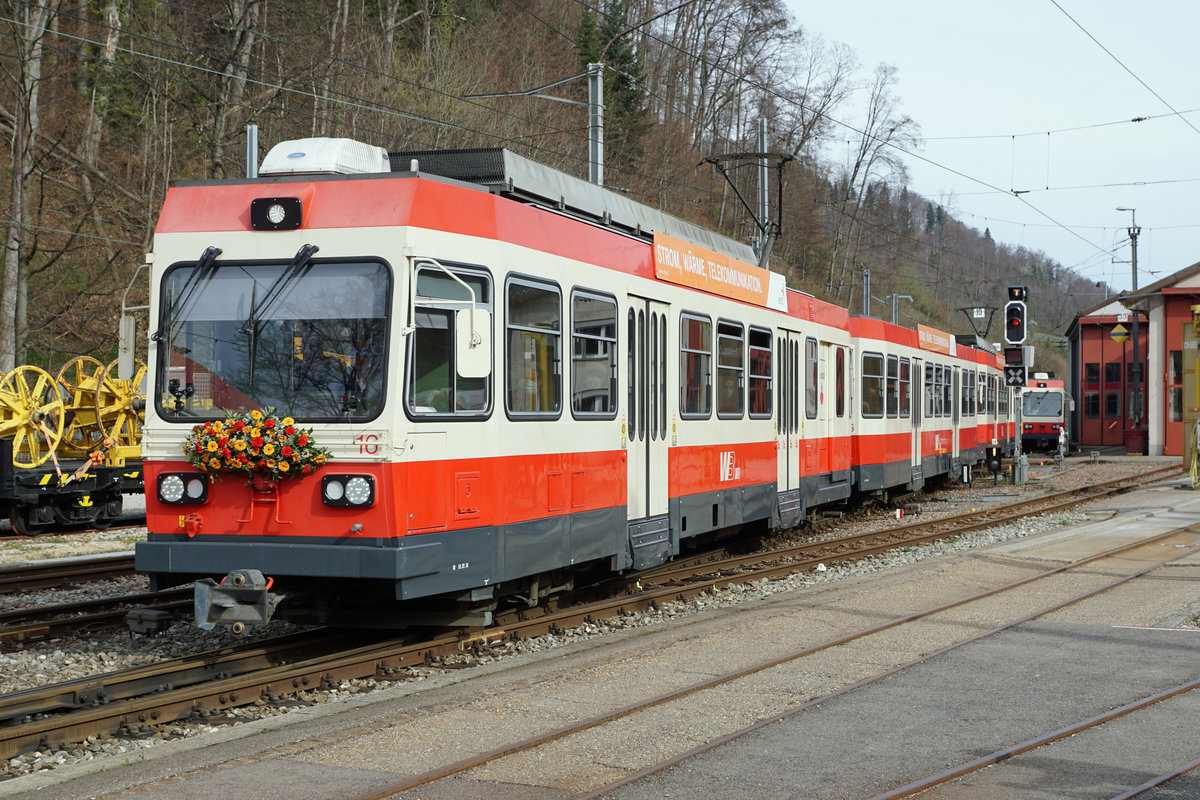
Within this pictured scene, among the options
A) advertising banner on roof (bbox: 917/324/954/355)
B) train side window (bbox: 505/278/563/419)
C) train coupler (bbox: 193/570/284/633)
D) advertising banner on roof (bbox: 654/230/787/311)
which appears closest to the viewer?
train coupler (bbox: 193/570/284/633)

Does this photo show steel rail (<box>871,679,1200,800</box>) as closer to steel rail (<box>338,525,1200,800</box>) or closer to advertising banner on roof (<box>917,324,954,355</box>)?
steel rail (<box>338,525,1200,800</box>)

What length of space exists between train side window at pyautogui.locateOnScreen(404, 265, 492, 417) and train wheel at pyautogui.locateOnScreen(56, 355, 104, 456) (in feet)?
43.4

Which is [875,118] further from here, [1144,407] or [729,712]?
[729,712]

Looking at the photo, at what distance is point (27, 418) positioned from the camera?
60.8 feet

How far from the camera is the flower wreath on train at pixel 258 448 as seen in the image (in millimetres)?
7848

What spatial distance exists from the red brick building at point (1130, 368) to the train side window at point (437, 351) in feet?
132

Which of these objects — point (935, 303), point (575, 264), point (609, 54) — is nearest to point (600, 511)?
point (575, 264)

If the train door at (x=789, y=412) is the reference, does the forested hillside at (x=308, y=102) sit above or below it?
above

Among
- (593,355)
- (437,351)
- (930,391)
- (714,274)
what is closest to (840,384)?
(714,274)

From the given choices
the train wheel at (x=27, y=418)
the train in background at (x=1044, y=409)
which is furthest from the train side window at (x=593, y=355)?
the train in background at (x=1044, y=409)

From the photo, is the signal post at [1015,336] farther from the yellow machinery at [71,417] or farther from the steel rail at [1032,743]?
the steel rail at [1032,743]

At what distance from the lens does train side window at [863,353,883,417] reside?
20.0 meters

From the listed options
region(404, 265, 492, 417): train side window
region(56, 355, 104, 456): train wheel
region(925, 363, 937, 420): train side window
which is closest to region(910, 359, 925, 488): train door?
region(925, 363, 937, 420): train side window

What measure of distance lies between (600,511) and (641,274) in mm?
2239
